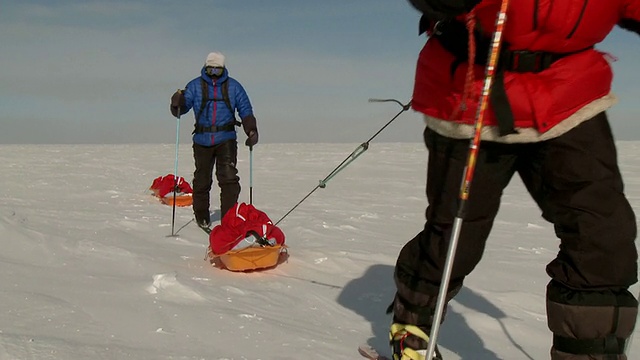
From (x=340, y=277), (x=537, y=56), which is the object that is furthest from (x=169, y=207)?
(x=537, y=56)

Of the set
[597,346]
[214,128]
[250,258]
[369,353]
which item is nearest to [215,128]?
[214,128]

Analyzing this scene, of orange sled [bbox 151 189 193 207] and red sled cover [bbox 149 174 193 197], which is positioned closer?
orange sled [bbox 151 189 193 207]

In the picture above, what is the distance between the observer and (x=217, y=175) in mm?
6406

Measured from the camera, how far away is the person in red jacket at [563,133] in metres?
1.66

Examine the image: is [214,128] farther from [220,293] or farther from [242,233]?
[220,293]

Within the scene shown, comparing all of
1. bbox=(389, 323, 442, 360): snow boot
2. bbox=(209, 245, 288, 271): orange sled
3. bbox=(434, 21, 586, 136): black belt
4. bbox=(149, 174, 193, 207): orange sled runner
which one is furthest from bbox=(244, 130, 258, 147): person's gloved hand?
bbox=(434, 21, 586, 136): black belt

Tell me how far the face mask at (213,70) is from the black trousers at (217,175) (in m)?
0.74

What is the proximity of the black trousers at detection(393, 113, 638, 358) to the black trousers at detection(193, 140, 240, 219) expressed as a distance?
14.9ft

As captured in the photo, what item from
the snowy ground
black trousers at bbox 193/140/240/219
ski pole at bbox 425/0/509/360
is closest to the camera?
ski pole at bbox 425/0/509/360

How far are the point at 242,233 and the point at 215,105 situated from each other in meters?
2.70

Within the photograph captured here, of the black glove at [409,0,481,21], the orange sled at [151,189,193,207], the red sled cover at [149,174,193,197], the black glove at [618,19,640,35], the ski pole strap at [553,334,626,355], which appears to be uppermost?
the black glove at [409,0,481,21]

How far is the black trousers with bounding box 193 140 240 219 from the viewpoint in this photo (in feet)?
20.8

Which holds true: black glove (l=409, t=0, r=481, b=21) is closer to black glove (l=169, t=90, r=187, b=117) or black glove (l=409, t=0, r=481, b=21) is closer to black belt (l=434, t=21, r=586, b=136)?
black belt (l=434, t=21, r=586, b=136)

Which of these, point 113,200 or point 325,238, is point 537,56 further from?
point 113,200
